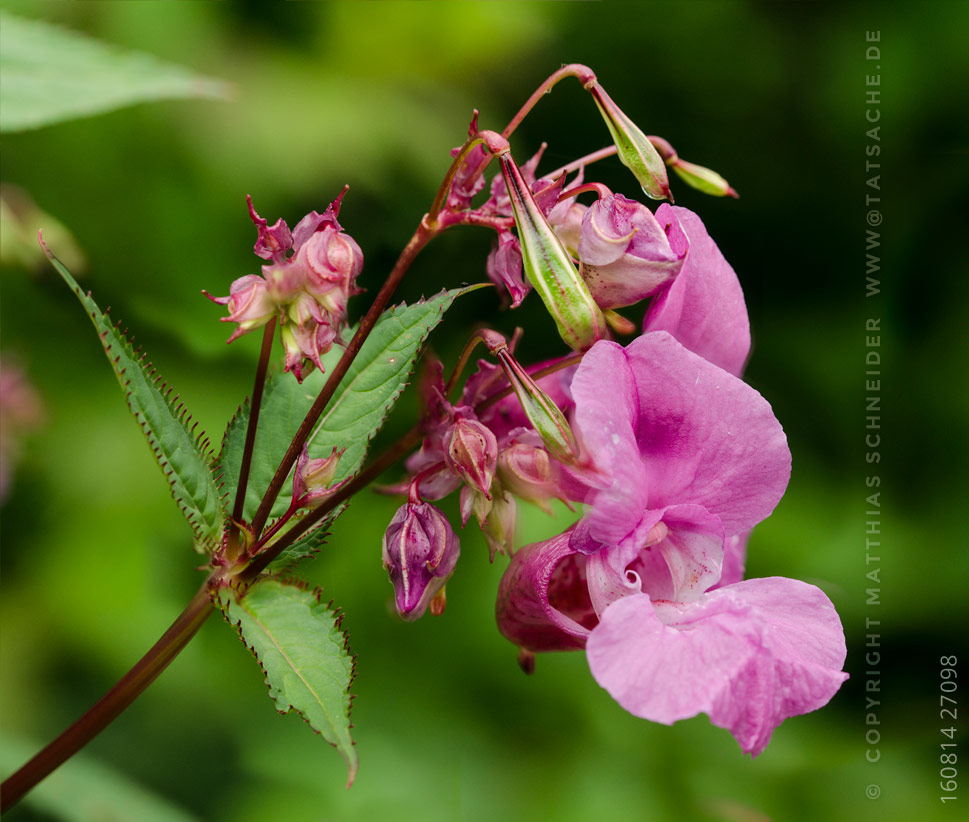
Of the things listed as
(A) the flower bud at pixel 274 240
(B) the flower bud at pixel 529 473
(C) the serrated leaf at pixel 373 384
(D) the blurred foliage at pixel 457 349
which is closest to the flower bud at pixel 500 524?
(B) the flower bud at pixel 529 473

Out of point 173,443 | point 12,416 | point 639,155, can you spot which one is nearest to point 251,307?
point 173,443

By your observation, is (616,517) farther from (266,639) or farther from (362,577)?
(362,577)

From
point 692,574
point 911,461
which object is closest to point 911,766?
point 911,461

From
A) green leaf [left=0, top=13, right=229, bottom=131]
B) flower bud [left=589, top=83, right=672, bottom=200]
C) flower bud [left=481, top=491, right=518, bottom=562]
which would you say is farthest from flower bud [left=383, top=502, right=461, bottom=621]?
green leaf [left=0, top=13, right=229, bottom=131]

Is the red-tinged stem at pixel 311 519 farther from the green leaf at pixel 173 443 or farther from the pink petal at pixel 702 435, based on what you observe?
the pink petal at pixel 702 435

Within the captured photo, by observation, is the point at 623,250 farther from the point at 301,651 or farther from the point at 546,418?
the point at 301,651

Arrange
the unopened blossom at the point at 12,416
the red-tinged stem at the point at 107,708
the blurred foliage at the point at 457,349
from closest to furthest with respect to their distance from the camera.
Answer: the red-tinged stem at the point at 107,708
the unopened blossom at the point at 12,416
the blurred foliage at the point at 457,349
